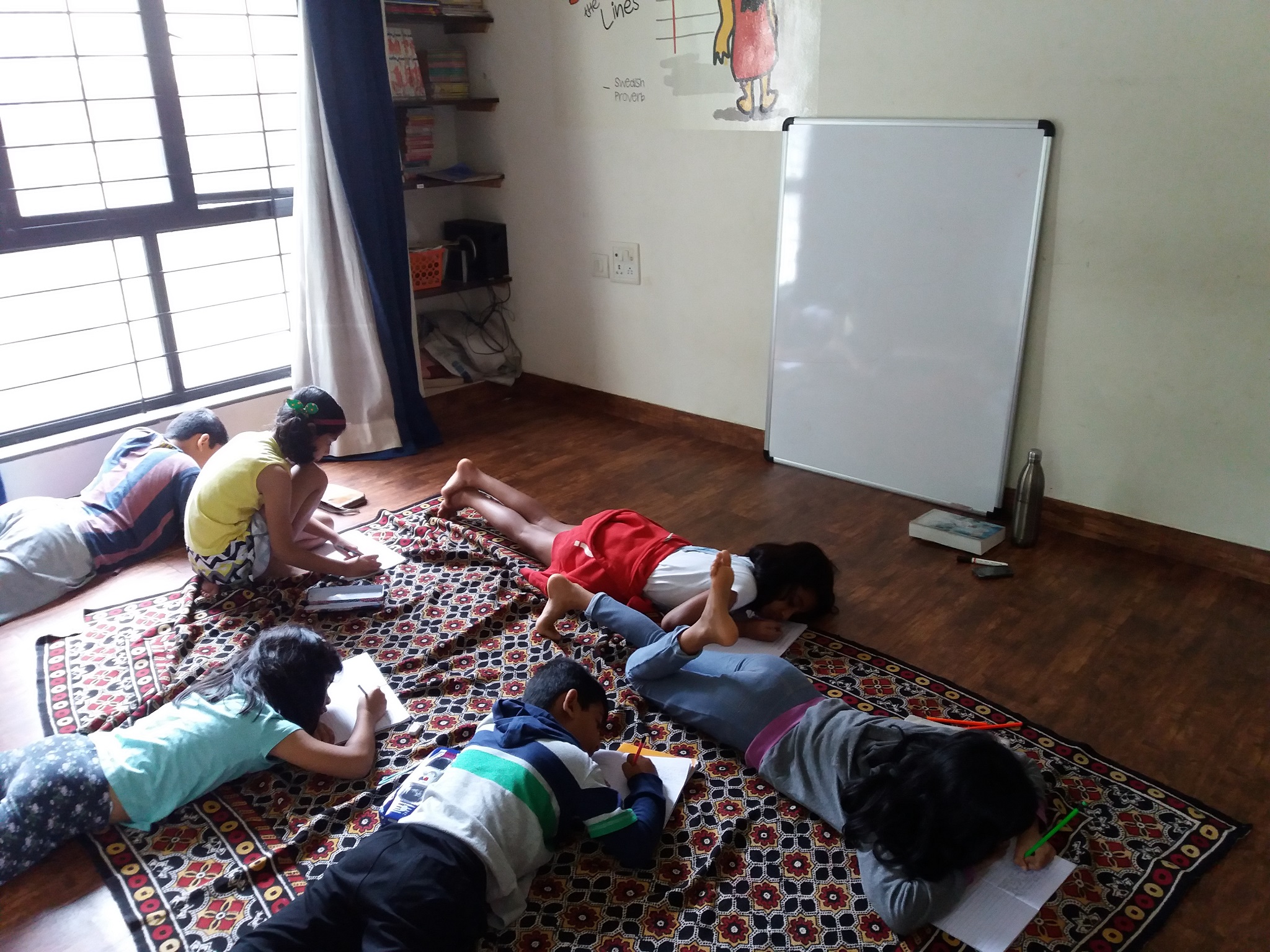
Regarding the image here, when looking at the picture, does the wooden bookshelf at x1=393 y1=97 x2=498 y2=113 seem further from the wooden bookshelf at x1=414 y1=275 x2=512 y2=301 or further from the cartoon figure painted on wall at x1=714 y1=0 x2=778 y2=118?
the cartoon figure painted on wall at x1=714 y1=0 x2=778 y2=118

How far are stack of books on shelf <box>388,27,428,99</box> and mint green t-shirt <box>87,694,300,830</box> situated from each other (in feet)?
8.83

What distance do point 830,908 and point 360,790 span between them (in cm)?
94

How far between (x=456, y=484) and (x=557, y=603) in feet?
2.62

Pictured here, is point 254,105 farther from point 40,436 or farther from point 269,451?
point 269,451

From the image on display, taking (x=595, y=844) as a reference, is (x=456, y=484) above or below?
above

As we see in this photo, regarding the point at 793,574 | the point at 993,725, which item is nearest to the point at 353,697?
the point at 793,574

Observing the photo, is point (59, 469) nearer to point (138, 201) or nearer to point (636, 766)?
point (138, 201)

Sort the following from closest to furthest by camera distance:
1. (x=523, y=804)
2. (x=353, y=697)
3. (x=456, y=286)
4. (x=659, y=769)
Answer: (x=523, y=804)
(x=659, y=769)
(x=353, y=697)
(x=456, y=286)

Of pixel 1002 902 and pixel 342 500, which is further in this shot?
pixel 342 500

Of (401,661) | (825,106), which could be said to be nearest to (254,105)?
(825,106)

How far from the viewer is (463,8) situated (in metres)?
3.87

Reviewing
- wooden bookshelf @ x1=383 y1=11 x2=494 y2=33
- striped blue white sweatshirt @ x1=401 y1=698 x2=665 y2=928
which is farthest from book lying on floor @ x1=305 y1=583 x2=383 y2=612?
wooden bookshelf @ x1=383 y1=11 x2=494 y2=33

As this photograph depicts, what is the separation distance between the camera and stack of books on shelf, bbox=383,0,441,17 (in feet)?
11.8

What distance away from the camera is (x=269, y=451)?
2.62 metres
